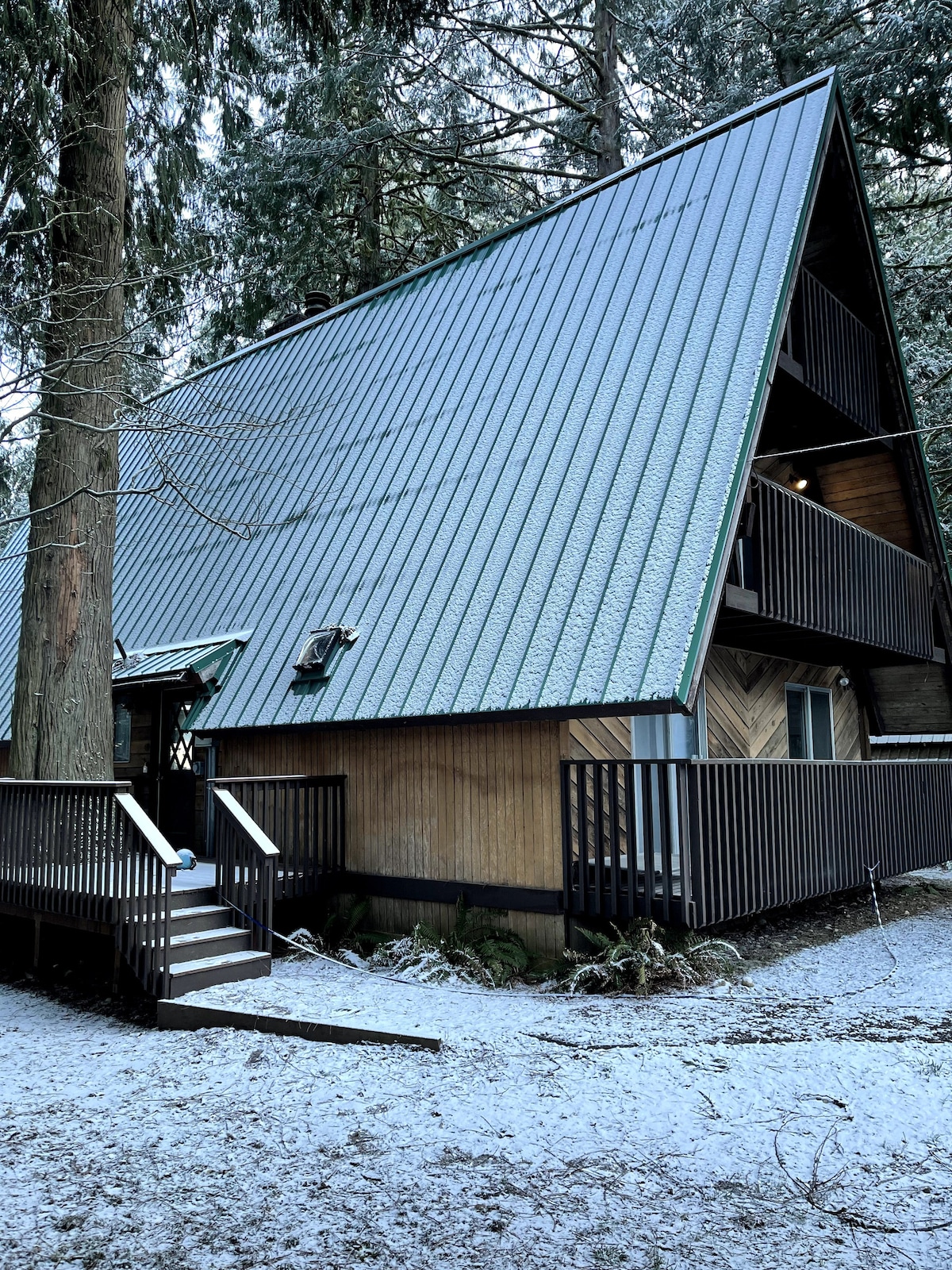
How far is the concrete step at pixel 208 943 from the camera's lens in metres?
7.71

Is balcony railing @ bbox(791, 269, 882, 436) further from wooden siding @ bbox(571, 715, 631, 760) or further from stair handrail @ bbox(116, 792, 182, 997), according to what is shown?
stair handrail @ bbox(116, 792, 182, 997)

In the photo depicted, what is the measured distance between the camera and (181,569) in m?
13.5

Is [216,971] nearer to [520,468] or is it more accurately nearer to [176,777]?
[176,777]

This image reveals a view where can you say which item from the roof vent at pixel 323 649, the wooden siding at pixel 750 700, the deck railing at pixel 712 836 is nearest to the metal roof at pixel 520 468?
the roof vent at pixel 323 649

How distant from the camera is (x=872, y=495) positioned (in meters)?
12.9

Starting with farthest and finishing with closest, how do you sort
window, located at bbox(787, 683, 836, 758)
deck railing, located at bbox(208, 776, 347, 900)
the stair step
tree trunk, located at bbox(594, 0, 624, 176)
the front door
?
1. tree trunk, located at bbox(594, 0, 624, 176)
2. window, located at bbox(787, 683, 836, 758)
3. the front door
4. deck railing, located at bbox(208, 776, 347, 900)
5. the stair step

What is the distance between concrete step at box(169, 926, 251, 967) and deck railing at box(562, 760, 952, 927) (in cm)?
278

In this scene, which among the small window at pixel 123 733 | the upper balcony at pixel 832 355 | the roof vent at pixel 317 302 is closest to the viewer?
the upper balcony at pixel 832 355

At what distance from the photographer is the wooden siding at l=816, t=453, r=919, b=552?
12.7 meters

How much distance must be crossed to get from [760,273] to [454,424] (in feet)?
11.8

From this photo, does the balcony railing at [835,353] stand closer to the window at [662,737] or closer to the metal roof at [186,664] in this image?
the window at [662,737]

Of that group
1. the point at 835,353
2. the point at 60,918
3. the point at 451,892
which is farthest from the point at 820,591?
the point at 60,918

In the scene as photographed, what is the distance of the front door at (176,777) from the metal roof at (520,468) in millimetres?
954

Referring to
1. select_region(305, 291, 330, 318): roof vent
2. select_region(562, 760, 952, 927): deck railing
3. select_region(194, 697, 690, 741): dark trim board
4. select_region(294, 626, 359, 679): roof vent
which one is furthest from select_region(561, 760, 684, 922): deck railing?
select_region(305, 291, 330, 318): roof vent
